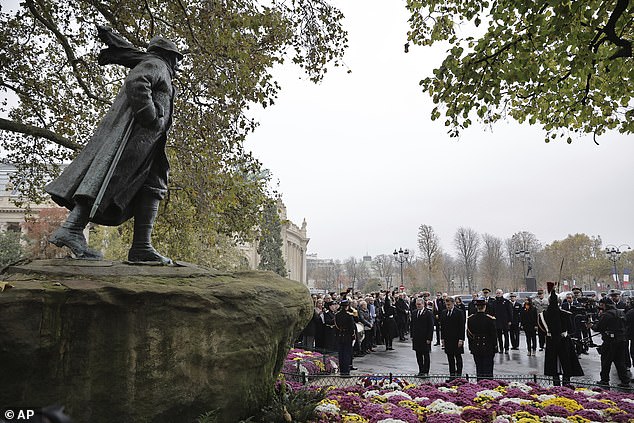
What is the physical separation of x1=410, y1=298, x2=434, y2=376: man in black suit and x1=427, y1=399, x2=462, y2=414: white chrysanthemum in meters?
5.48

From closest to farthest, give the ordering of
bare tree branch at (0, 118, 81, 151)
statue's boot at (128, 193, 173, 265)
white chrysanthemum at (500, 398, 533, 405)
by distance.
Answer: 1. statue's boot at (128, 193, 173, 265)
2. white chrysanthemum at (500, 398, 533, 405)
3. bare tree branch at (0, 118, 81, 151)

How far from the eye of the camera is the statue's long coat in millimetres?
4254

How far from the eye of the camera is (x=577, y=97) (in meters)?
8.72

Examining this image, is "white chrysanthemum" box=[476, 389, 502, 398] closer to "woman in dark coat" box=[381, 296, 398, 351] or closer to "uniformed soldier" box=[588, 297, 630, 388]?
"uniformed soldier" box=[588, 297, 630, 388]

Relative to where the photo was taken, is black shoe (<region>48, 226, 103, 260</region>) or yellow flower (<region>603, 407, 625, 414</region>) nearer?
black shoe (<region>48, 226, 103, 260</region>)

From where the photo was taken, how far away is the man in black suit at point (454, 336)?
1114 cm

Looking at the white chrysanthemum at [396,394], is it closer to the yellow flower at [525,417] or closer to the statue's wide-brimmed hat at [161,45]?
the yellow flower at [525,417]

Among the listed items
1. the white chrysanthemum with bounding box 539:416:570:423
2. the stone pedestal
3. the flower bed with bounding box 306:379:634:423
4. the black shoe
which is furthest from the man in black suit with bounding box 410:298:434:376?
the black shoe

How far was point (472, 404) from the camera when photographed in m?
6.30

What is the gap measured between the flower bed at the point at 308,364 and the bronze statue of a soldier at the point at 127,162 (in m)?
5.04

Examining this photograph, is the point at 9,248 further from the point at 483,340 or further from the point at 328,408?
the point at 328,408

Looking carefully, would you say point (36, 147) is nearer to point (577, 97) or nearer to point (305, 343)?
point (305, 343)

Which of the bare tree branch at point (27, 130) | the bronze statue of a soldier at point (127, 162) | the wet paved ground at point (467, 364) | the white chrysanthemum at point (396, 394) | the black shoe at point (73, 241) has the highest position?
the bare tree branch at point (27, 130)

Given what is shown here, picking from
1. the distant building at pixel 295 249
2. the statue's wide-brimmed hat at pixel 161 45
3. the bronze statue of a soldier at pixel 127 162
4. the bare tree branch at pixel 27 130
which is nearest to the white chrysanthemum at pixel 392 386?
the bronze statue of a soldier at pixel 127 162
